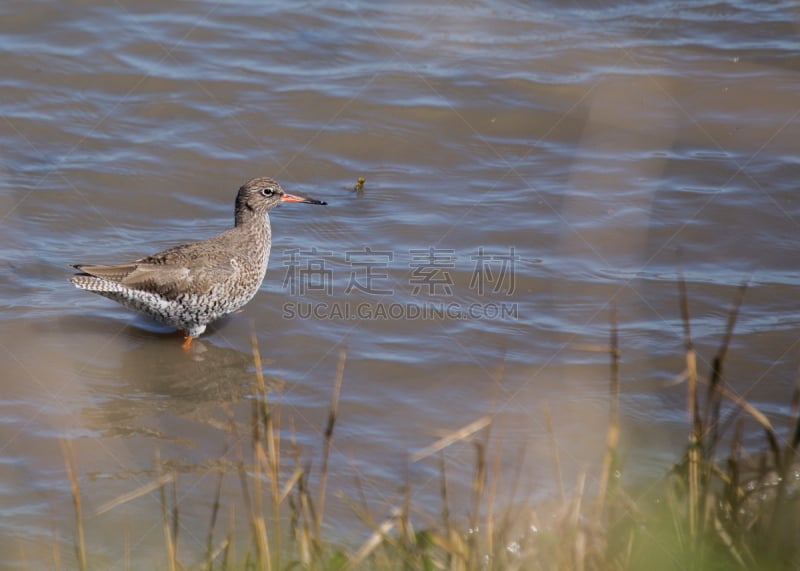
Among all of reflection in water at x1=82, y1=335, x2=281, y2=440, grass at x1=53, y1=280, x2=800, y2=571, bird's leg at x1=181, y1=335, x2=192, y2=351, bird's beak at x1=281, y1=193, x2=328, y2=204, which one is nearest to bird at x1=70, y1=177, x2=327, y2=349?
bird's leg at x1=181, y1=335, x2=192, y2=351

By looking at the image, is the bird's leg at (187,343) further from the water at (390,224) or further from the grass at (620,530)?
the grass at (620,530)

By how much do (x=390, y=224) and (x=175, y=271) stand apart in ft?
6.61

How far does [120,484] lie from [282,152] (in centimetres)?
457

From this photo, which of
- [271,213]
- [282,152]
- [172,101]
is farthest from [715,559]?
[172,101]

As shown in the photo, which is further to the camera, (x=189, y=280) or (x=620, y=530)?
(x=189, y=280)

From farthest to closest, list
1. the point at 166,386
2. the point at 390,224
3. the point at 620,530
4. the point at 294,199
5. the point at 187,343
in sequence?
the point at 390,224 < the point at 294,199 < the point at 187,343 < the point at 166,386 < the point at 620,530

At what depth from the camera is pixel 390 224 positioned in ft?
26.9

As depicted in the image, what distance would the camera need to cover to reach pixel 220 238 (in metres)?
7.32

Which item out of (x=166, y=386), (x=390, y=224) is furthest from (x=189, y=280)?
(x=390, y=224)

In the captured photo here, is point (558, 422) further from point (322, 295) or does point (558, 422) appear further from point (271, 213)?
point (271, 213)

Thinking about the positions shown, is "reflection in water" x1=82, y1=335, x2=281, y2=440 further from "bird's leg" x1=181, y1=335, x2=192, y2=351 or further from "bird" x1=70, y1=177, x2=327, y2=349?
"bird" x1=70, y1=177, x2=327, y2=349

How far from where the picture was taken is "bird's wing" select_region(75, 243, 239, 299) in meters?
6.75

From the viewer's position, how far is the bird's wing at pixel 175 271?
6.75m

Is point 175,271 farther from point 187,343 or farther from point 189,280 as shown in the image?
point 187,343
